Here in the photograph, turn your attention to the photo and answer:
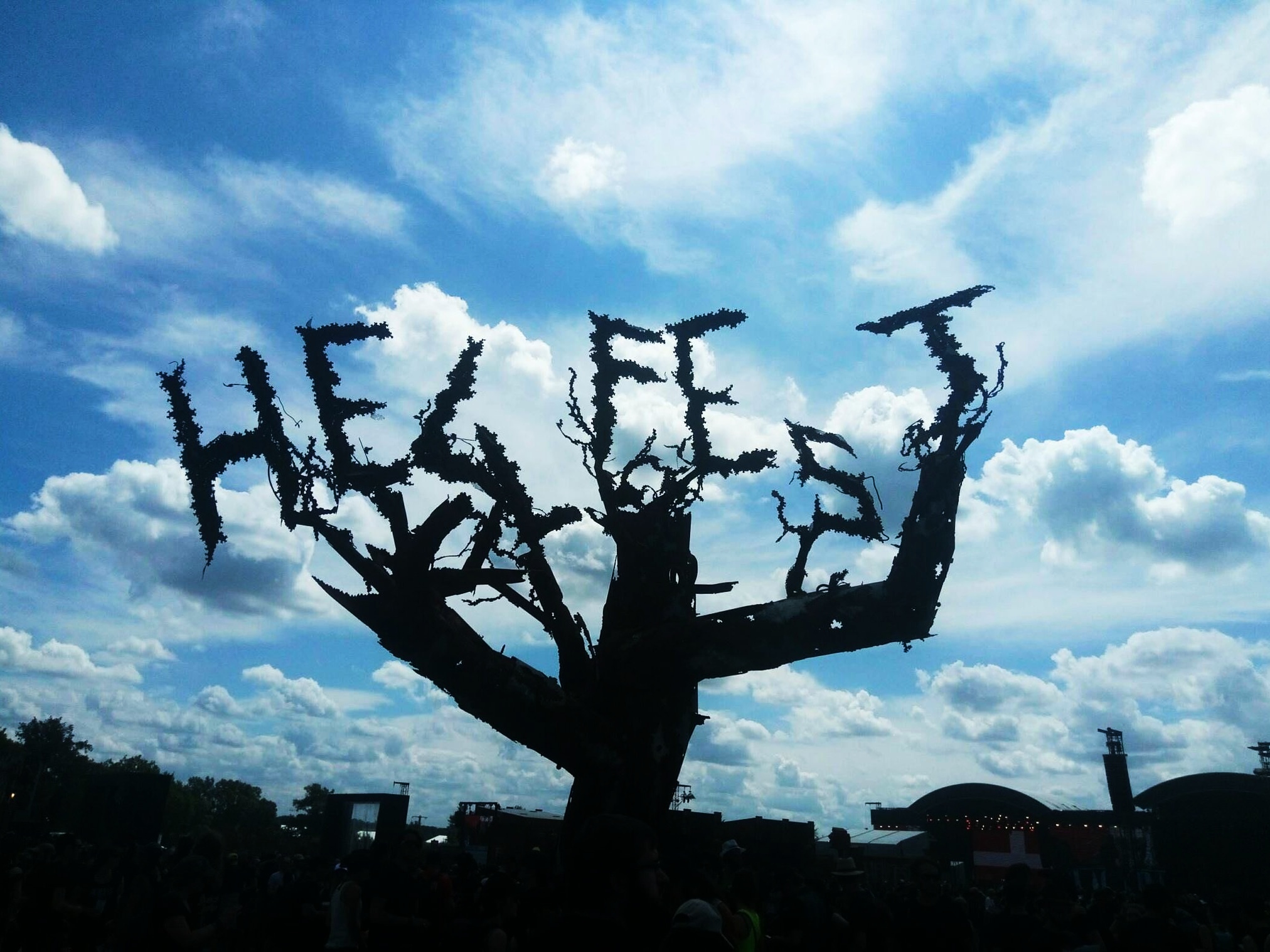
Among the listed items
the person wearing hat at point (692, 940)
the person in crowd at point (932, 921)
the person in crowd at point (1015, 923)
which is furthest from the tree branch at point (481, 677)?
the person wearing hat at point (692, 940)

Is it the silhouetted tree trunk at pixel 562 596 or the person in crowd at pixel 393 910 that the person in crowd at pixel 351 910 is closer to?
the person in crowd at pixel 393 910

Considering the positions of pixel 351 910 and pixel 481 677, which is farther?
pixel 481 677

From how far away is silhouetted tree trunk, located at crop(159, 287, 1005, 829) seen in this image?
45.0 feet

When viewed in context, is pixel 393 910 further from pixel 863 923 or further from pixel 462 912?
pixel 863 923

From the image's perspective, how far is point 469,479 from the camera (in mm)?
15836

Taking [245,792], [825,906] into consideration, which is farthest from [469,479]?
[245,792]

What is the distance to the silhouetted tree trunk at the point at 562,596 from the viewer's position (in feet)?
45.0

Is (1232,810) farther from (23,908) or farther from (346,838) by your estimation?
(23,908)

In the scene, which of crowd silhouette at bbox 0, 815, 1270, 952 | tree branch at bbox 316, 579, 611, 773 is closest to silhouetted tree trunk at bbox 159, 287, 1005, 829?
tree branch at bbox 316, 579, 611, 773

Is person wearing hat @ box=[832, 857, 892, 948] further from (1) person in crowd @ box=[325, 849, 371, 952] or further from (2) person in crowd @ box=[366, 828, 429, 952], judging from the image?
(1) person in crowd @ box=[325, 849, 371, 952]

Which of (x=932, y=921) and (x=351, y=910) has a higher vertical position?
(x=932, y=921)

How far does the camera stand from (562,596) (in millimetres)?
15984

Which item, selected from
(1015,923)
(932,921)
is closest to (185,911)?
(932,921)

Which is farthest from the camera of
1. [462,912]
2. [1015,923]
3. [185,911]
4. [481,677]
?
[481,677]
